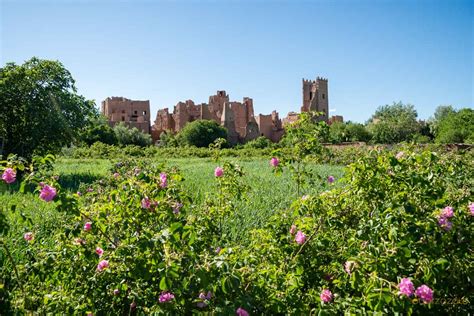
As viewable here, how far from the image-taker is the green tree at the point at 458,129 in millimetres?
46562

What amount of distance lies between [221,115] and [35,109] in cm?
5191

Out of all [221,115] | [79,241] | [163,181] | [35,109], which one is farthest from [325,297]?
[221,115]

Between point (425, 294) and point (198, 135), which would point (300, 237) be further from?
point (198, 135)

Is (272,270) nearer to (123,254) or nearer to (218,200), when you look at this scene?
(123,254)

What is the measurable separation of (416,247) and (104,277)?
1.97 metres

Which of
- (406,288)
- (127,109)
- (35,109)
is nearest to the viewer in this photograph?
(406,288)


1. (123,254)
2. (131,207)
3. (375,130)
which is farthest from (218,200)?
(375,130)

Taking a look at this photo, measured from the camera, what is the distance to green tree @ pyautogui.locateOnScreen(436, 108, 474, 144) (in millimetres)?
46562

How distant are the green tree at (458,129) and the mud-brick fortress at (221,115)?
1864 cm

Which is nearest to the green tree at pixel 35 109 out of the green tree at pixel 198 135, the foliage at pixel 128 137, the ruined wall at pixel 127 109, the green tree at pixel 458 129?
the foliage at pixel 128 137

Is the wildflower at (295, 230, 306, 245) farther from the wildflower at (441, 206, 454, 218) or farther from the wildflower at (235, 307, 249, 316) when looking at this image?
the wildflower at (441, 206, 454, 218)

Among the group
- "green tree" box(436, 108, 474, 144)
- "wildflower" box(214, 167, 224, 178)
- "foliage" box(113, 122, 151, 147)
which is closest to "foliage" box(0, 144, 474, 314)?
"wildflower" box(214, 167, 224, 178)

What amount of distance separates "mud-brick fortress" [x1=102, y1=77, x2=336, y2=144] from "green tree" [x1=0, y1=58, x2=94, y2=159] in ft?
148

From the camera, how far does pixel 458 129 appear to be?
48.0 meters
